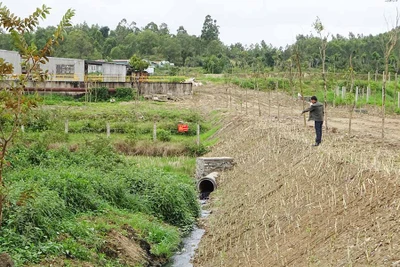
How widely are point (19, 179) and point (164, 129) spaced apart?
2062 cm

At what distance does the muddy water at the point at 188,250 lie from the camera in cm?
1513

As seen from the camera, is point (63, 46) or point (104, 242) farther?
point (63, 46)

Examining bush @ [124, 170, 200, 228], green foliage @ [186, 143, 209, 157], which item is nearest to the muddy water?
bush @ [124, 170, 200, 228]

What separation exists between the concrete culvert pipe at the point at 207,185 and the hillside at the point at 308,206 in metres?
0.38

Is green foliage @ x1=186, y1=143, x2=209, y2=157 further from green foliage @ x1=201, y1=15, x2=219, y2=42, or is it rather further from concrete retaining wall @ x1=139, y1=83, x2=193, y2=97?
green foliage @ x1=201, y1=15, x2=219, y2=42

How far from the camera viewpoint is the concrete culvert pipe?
24105 millimetres

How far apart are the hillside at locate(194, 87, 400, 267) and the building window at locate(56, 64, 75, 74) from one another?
43.4 metres

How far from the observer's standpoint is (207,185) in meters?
25.5

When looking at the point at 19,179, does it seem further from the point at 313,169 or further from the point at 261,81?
the point at 261,81

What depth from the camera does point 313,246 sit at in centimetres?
1071

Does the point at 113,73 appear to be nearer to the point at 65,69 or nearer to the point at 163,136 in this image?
the point at 65,69

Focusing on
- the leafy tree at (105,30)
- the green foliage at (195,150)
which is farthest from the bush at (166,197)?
the leafy tree at (105,30)

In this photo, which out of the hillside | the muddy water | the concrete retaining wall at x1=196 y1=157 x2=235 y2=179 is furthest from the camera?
the concrete retaining wall at x1=196 y1=157 x2=235 y2=179

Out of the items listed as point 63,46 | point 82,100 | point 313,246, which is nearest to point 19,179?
point 313,246
